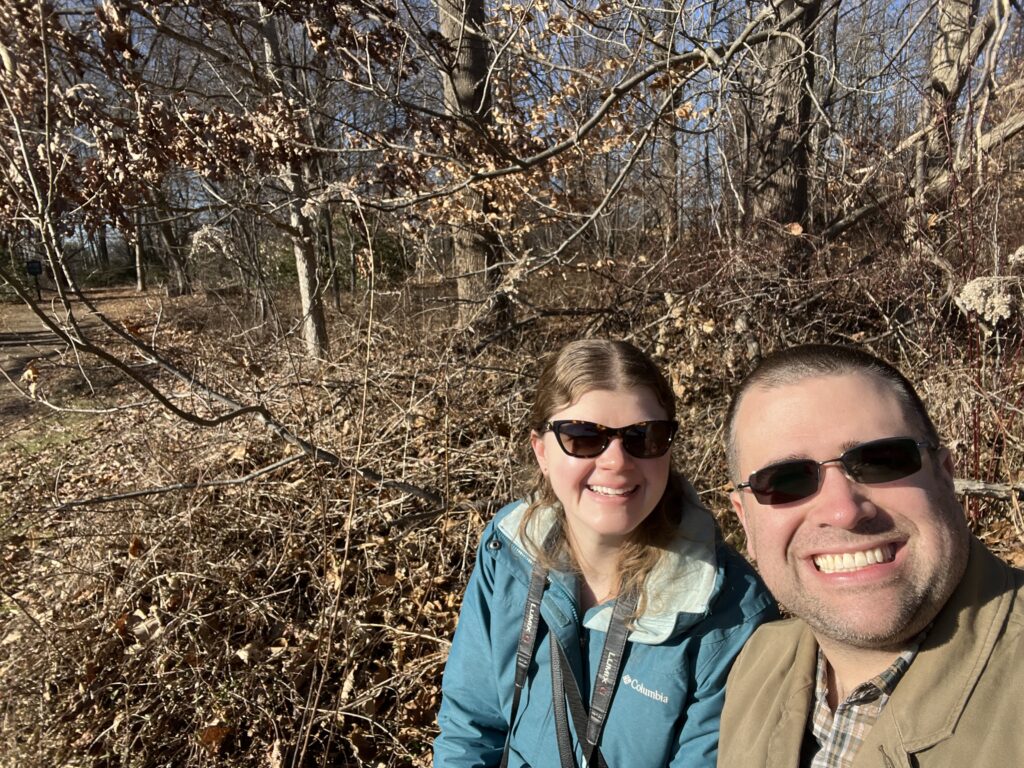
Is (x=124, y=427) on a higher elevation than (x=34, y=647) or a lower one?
higher

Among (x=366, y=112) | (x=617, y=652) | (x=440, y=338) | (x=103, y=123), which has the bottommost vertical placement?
(x=617, y=652)

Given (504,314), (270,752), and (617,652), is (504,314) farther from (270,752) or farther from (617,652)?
(617,652)

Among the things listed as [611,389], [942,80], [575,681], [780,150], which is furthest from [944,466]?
[780,150]

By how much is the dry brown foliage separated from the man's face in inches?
57.8

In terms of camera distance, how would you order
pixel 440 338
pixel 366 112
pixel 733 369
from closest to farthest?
pixel 733 369, pixel 440 338, pixel 366 112

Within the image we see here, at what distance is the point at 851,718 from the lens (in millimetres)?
1304

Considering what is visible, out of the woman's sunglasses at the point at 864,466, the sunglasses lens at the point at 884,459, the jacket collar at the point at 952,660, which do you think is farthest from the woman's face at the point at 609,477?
the jacket collar at the point at 952,660

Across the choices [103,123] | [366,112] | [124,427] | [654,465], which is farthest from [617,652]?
[366,112]

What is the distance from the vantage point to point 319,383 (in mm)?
4504

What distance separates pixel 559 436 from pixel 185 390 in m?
4.35

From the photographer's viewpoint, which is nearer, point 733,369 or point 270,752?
point 270,752

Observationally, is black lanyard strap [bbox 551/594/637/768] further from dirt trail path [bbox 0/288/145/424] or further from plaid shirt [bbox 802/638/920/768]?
dirt trail path [bbox 0/288/145/424]

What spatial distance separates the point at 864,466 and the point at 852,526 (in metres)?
0.13

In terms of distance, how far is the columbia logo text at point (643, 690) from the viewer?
1710mm
